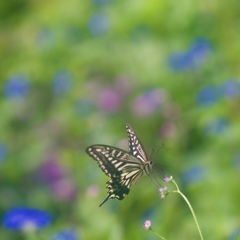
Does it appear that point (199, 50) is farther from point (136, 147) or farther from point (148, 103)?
point (136, 147)

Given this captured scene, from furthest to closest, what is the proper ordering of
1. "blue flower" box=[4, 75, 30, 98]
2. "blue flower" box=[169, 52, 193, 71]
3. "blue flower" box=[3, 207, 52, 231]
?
"blue flower" box=[4, 75, 30, 98] < "blue flower" box=[169, 52, 193, 71] < "blue flower" box=[3, 207, 52, 231]

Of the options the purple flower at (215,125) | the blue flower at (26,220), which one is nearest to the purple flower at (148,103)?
the purple flower at (215,125)

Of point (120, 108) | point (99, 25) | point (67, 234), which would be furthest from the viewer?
point (99, 25)

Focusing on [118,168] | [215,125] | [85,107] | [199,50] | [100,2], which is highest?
[100,2]

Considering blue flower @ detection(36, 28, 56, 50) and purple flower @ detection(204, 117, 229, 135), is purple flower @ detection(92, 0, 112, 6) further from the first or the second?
purple flower @ detection(204, 117, 229, 135)

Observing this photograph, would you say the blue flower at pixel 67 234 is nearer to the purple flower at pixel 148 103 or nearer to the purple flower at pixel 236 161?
the purple flower at pixel 236 161

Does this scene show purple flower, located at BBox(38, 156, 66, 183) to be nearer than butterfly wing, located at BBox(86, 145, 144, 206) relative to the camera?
No

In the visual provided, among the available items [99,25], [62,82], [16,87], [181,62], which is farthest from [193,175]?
[99,25]

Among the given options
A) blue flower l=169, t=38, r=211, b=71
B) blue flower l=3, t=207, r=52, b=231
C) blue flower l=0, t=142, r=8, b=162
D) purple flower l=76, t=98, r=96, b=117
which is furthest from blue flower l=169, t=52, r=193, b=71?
blue flower l=3, t=207, r=52, b=231
